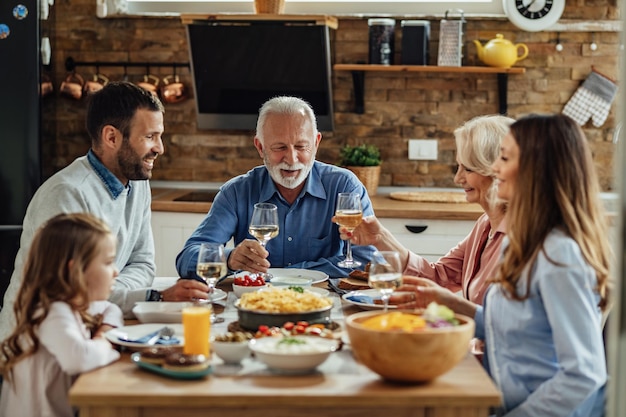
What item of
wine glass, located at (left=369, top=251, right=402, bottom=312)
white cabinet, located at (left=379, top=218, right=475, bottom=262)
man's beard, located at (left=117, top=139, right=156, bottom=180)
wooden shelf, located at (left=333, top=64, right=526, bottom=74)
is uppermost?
wooden shelf, located at (left=333, top=64, right=526, bottom=74)

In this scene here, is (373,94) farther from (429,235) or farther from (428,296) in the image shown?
(428,296)

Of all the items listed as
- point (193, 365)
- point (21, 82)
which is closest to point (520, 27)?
point (21, 82)

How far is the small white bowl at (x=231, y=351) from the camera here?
192 cm

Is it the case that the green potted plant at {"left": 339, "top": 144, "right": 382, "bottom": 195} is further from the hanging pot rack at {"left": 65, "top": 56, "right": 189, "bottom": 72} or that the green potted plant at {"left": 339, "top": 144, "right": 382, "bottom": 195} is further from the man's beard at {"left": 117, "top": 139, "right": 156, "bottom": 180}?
the man's beard at {"left": 117, "top": 139, "right": 156, "bottom": 180}

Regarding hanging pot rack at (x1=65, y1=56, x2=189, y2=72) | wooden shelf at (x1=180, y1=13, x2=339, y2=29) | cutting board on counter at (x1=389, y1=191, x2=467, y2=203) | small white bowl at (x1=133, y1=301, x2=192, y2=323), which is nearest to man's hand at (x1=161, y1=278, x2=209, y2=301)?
small white bowl at (x1=133, y1=301, x2=192, y2=323)

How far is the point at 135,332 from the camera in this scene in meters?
2.14

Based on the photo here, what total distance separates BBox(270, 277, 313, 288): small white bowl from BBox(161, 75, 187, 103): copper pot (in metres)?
2.45

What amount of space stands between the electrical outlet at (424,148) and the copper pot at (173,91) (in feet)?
4.27

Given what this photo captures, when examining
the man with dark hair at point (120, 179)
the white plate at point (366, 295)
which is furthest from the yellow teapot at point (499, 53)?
the white plate at point (366, 295)

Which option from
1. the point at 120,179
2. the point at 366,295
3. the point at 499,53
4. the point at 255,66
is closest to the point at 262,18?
the point at 255,66

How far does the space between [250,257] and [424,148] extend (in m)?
2.45

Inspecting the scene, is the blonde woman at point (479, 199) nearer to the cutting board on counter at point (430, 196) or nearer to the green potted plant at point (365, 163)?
the cutting board on counter at point (430, 196)

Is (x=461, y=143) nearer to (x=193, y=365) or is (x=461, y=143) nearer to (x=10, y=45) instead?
(x=193, y=365)

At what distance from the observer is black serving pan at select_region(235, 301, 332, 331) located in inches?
85.4
